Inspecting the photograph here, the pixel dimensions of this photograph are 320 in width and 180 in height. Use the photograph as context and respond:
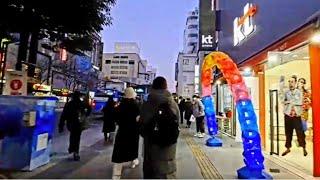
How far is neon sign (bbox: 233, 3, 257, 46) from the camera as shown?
1187 centimetres

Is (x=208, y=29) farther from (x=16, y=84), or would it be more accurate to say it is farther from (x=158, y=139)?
(x=158, y=139)

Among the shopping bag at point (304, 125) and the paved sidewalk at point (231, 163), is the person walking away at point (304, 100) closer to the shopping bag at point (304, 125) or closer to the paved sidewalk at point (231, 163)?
the shopping bag at point (304, 125)

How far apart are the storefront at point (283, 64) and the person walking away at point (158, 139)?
358cm

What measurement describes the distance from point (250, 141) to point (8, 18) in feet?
24.4

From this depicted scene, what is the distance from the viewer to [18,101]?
Answer: 6.90 m

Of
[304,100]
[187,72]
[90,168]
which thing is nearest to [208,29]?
[304,100]

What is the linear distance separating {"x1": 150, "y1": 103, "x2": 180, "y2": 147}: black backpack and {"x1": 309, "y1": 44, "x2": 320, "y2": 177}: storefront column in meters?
3.94

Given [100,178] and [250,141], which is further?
[250,141]

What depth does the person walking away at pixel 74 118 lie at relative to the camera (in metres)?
8.15

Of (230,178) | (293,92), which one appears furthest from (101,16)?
(230,178)

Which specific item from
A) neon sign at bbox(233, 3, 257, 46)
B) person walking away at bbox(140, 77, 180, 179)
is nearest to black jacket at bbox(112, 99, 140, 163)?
person walking away at bbox(140, 77, 180, 179)

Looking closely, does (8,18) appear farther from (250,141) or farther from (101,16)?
(250,141)

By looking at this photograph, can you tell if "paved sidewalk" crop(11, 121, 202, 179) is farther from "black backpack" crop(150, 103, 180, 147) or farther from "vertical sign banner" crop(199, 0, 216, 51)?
"vertical sign banner" crop(199, 0, 216, 51)

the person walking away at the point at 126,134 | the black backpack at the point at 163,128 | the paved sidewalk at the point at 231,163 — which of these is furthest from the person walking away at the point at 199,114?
the black backpack at the point at 163,128
